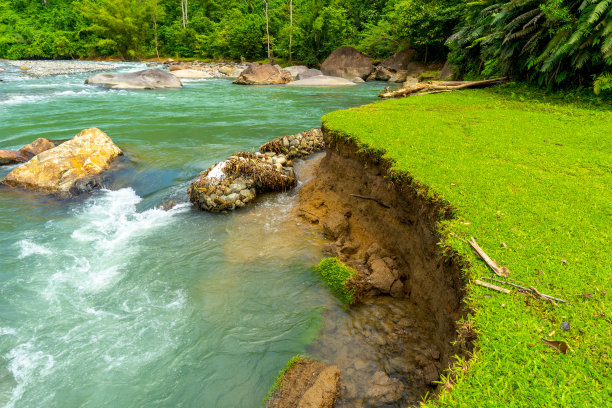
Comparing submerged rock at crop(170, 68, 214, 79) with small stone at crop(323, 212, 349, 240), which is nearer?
small stone at crop(323, 212, 349, 240)

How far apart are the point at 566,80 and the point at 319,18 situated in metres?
32.2

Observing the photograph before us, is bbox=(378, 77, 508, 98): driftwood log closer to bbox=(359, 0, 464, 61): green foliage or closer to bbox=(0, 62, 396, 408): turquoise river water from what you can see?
bbox=(0, 62, 396, 408): turquoise river water

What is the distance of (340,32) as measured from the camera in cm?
3856

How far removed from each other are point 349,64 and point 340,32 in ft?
31.6

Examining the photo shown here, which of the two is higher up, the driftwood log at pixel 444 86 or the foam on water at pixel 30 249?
the driftwood log at pixel 444 86

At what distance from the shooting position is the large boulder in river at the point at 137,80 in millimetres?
23938

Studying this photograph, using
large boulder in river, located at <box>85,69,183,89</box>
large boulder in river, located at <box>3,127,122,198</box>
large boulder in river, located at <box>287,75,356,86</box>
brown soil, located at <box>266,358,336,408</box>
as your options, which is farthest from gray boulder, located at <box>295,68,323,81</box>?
brown soil, located at <box>266,358,336,408</box>

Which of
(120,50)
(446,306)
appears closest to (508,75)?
(446,306)

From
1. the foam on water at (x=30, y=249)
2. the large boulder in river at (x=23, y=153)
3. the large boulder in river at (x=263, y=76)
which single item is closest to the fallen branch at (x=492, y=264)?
the foam on water at (x=30, y=249)

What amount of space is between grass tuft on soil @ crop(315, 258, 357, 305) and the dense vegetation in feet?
30.2

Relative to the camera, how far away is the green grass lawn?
227 centimetres

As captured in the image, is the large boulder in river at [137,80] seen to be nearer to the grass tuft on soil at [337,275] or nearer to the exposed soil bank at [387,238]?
the exposed soil bank at [387,238]

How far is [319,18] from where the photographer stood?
37.1 m

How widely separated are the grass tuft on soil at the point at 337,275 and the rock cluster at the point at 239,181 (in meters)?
3.16
